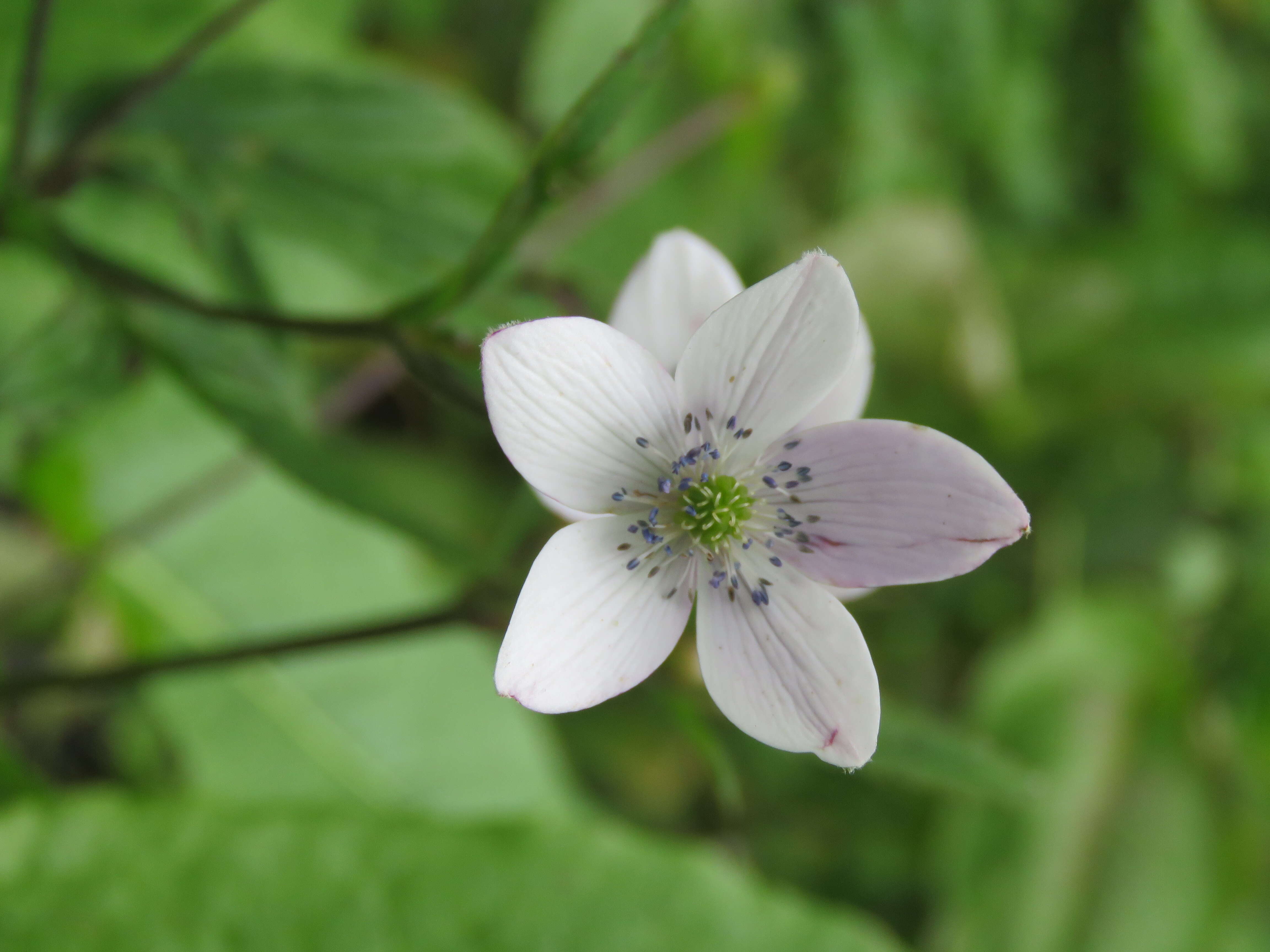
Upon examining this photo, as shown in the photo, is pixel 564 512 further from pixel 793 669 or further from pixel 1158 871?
pixel 1158 871

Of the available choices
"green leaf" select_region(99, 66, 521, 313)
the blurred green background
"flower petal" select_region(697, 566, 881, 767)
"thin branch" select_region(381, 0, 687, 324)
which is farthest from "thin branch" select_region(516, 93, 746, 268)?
"flower petal" select_region(697, 566, 881, 767)

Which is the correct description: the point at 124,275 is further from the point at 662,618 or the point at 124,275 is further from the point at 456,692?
the point at 456,692

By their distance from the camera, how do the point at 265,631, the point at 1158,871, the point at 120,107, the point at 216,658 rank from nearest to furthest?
the point at 216,658
the point at 120,107
the point at 265,631
the point at 1158,871

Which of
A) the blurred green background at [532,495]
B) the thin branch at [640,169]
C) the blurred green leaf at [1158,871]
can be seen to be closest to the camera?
the blurred green background at [532,495]

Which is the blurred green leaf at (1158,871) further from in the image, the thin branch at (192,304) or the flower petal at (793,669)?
the thin branch at (192,304)

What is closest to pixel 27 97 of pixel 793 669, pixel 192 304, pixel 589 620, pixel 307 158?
pixel 192 304

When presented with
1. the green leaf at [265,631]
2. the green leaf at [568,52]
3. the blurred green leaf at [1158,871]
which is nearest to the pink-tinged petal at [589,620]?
the green leaf at [265,631]
